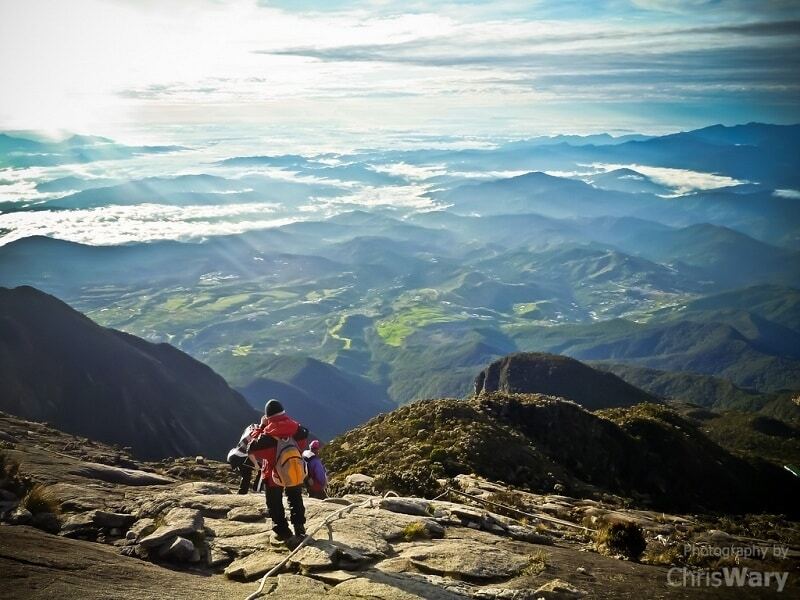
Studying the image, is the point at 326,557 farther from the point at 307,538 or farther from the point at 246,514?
the point at 246,514

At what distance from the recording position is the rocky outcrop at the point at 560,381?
5354 inches

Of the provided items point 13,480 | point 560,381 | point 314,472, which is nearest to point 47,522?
point 13,480

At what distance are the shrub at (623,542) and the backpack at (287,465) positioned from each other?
26.3ft

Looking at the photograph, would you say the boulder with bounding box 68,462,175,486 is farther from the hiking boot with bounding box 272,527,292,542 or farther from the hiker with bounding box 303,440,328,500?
the hiking boot with bounding box 272,527,292,542

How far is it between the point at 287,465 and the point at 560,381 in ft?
424

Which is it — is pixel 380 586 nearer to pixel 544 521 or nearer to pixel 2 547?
pixel 2 547

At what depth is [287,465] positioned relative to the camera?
15523 millimetres

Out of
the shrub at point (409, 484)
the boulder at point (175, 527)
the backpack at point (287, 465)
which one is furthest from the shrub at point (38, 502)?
the shrub at point (409, 484)

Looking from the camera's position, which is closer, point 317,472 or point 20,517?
point 20,517

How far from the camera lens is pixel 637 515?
78.1ft

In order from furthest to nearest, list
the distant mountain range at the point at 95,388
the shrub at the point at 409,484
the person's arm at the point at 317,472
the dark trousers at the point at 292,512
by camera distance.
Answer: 1. the distant mountain range at the point at 95,388
2. the shrub at the point at 409,484
3. the person's arm at the point at 317,472
4. the dark trousers at the point at 292,512

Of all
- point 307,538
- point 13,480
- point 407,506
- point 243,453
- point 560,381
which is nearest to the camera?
point 307,538

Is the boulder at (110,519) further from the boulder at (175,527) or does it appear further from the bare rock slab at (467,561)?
the bare rock slab at (467,561)

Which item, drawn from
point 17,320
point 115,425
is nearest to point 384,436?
point 115,425
